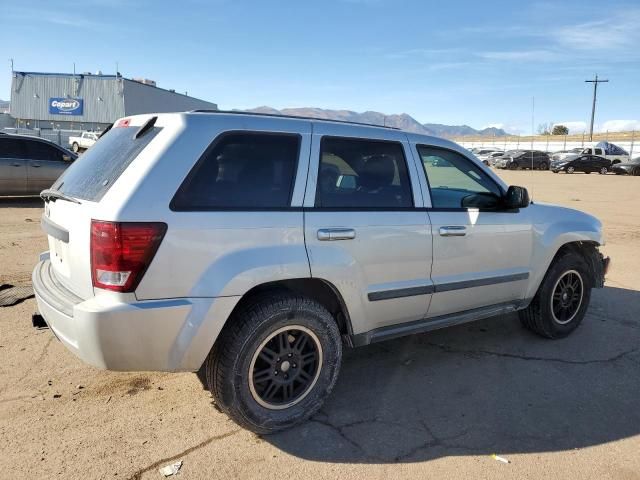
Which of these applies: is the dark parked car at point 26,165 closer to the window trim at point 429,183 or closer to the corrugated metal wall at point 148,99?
the window trim at point 429,183

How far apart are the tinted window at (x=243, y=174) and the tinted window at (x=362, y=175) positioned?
24 centimetres

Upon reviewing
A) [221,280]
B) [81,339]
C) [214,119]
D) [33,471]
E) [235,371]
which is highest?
[214,119]

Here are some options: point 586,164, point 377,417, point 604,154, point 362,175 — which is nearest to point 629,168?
point 586,164

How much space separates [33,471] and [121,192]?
1.52 m

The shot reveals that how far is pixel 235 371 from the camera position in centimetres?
312

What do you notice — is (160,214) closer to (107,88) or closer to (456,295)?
(456,295)

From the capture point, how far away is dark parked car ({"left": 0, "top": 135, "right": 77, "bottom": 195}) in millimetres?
12477

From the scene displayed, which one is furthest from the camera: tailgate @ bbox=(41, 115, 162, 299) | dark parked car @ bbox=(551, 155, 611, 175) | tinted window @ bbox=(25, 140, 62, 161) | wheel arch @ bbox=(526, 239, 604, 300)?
dark parked car @ bbox=(551, 155, 611, 175)

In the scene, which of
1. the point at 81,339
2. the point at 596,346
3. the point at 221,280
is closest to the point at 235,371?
the point at 221,280

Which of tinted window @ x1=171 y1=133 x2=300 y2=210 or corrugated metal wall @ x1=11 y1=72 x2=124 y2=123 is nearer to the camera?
tinted window @ x1=171 y1=133 x2=300 y2=210

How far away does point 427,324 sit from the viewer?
13.3ft

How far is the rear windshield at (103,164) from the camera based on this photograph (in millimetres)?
3059

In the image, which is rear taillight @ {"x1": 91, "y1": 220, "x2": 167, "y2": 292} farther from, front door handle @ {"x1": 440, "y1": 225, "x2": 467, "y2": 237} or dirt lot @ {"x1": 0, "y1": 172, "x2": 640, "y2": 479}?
front door handle @ {"x1": 440, "y1": 225, "x2": 467, "y2": 237}

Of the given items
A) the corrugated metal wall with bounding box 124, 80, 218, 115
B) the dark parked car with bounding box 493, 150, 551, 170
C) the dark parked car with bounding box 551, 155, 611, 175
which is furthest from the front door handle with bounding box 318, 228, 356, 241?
the corrugated metal wall with bounding box 124, 80, 218, 115
